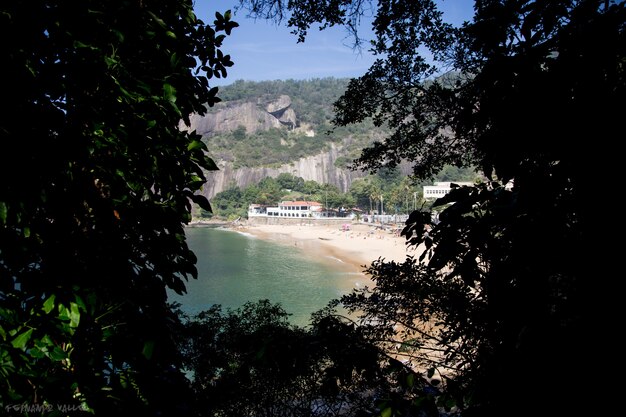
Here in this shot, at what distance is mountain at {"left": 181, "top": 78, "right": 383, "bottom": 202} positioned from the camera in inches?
3108

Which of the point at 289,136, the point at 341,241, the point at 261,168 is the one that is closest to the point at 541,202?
the point at 341,241

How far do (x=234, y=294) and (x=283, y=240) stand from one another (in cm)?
2443

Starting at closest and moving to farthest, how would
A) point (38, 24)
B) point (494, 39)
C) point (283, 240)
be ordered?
point (494, 39)
point (38, 24)
point (283, 240)

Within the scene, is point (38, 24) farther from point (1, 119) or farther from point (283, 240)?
point (283, 240)

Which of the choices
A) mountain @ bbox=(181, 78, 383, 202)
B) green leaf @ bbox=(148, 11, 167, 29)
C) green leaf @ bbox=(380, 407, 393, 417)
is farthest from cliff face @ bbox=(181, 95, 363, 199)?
green leaf @ bbox=(380, 407, 393, 417)

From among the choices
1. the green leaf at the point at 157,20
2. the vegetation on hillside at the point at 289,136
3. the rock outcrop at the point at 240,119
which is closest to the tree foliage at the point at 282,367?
the green leaf at the point at 157,20

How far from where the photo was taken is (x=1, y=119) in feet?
3.50

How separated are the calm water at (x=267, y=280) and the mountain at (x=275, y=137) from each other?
1603 inches

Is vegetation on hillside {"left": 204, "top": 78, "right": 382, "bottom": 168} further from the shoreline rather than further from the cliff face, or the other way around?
the shoreline

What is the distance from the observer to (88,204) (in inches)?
55.5

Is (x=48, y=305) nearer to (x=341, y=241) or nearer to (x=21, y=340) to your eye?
(x=21, y=340)

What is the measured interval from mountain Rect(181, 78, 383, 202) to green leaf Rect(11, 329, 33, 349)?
66.8 m

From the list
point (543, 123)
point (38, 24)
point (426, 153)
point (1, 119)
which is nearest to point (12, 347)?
point (1, 119)

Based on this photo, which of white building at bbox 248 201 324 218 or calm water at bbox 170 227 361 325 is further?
white building at bbox 248 201 324 218
